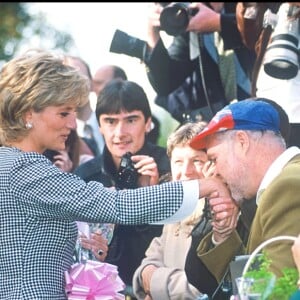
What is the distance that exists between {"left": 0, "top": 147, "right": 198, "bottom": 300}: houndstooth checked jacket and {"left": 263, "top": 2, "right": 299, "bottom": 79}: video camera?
45.7 inches

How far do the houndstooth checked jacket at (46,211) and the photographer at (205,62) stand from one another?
1.81 meters

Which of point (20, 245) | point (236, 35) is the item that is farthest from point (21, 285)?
point (236, 35)

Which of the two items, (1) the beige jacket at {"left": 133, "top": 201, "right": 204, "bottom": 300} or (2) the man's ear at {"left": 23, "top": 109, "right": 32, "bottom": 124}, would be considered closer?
(2) the man's ear at {"left": 23, "top": 109, "right": 32, "bottom": 124}

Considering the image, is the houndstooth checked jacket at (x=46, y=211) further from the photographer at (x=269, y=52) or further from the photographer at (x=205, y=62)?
the photographer at (x=205, y=62)

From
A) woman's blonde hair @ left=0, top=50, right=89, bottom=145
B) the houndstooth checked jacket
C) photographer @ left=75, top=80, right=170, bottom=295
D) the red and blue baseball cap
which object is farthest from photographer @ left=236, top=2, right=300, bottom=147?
the houndstooth checked jacket

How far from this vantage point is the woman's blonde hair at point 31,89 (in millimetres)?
4402

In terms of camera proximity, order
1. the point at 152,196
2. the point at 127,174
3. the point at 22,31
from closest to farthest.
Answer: the point at 152,196, the point at 127,174, the point at 22,31

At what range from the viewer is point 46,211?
4.18 metres

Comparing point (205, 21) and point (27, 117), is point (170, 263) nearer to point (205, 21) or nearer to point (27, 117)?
point (27, 117)

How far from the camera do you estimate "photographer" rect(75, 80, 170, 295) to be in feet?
18.2

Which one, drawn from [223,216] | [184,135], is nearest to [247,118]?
[223,216]

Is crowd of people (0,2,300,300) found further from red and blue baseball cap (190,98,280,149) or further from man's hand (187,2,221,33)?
man's hand (187,2,221,33)

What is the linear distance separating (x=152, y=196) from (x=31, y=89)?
719 mm

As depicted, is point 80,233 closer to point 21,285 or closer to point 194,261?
point 194,261
